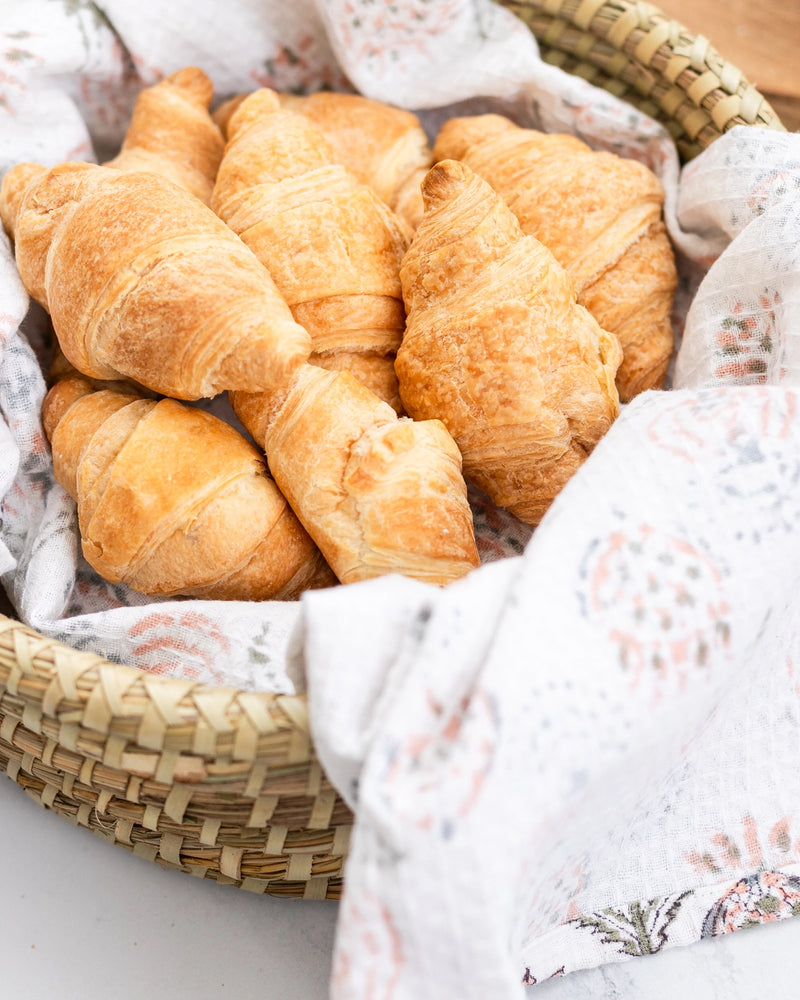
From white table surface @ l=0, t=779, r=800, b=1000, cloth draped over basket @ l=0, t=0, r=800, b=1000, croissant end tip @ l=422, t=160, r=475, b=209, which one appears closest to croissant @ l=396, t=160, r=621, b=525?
croissant end tip @ l=422, t=160, r=475, b=209

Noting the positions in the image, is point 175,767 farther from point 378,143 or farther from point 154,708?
point 378,143

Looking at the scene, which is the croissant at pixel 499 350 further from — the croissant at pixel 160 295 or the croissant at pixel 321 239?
the croissant at pixel 160 295

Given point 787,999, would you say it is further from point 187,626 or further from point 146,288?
point 146,288

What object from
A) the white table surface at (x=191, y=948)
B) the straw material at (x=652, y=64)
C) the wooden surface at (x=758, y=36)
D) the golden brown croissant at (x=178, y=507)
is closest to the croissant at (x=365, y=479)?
the golden brown croissant at (x=178, y=507)

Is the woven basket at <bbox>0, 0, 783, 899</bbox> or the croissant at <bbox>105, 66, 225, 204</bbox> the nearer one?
the woven basket at <bbox>0, 0, 783, 899</bbox>

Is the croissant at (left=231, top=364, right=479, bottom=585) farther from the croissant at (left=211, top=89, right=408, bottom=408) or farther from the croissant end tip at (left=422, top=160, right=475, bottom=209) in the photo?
the croissant end tip at (left=422, top=160, right=475, bottom=209)

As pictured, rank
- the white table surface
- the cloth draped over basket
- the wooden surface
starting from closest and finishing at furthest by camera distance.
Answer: the cloth draped over basket < the white table surface < the wooden surface

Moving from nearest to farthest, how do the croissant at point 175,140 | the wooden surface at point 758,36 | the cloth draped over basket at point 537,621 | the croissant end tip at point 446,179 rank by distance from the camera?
1. the cloth draped over basket at point 537,621
2. the croissant end tip at point 446,179
3. the croissant at point 175,140
4. the wooden surface at point 758,36

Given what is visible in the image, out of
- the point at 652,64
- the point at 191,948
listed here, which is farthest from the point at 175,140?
the point at 191,948
